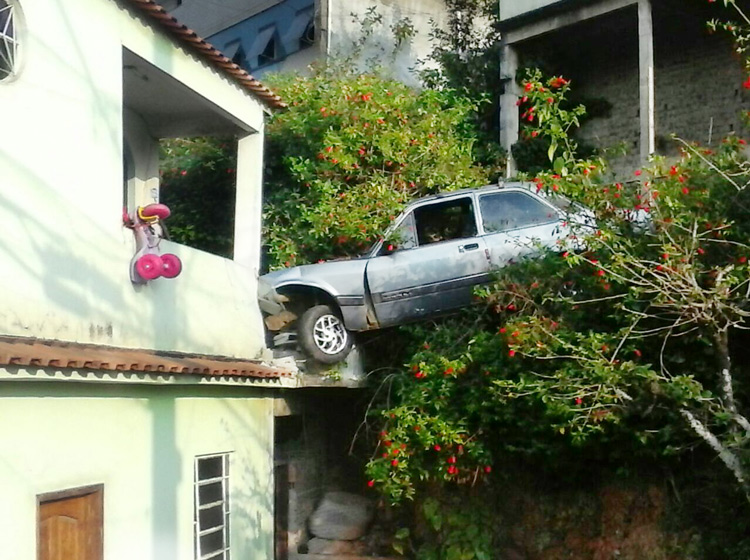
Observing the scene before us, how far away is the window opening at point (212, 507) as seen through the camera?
9141 millimetres

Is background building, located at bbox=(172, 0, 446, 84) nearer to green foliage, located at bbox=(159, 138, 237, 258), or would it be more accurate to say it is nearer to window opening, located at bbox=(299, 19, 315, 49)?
window opening, located at bbox=(299, 19, 315, 49)

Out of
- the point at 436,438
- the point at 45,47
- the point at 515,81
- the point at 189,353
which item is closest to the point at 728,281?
the point at 436,438

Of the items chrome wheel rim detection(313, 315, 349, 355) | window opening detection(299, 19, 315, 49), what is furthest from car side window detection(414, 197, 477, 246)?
window opening detection(299, 19, 315, 49)

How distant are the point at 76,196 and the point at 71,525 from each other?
256 cm

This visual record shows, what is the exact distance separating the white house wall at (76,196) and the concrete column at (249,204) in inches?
62.0

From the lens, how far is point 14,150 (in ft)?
22.5

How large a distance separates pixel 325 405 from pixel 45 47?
265 inches

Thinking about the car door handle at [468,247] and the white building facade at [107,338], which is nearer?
the white building facade at [107,338]

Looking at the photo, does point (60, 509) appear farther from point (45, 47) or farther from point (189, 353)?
point (45, 47)

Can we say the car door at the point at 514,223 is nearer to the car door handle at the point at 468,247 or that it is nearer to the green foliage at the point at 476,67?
the car door handle at the point at 468,247

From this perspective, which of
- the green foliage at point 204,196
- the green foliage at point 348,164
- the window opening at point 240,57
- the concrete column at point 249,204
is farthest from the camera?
the window opening at point 240,57

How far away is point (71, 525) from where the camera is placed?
711 cm

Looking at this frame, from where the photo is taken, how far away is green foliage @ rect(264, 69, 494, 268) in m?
12.7

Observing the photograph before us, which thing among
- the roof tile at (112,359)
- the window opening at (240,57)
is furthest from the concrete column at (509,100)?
the roof tile at (112,359)
